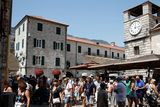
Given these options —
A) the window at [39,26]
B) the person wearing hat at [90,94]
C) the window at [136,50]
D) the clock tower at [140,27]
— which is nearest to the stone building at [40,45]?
the window at [39,26]

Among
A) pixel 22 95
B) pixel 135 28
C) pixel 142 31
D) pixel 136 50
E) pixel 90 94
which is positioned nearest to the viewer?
pixel 22 95

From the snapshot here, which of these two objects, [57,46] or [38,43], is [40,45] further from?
[57,46]

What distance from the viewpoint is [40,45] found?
4025 cm

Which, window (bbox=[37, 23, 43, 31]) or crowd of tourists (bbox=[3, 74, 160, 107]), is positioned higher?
window (bbox=[37, 23, 43, 31])

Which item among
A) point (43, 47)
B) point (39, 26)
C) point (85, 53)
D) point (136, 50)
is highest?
point (39, 26)

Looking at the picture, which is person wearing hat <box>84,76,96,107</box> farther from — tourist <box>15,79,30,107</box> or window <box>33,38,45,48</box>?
window <box>33,38,45,48</box>

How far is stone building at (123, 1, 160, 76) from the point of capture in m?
26.2

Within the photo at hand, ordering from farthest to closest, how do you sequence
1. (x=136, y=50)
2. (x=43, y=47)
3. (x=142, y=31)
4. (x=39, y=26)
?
(x=43, y=47) → (x=39, y=26) → (x=136, y=50) → (x=142, y=31)

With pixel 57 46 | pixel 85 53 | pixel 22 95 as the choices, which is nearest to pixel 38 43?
pixel 57 46

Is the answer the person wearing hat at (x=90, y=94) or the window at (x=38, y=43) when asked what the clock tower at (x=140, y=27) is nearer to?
the window at (x=38, y=43)

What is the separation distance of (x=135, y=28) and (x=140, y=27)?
2.64ft

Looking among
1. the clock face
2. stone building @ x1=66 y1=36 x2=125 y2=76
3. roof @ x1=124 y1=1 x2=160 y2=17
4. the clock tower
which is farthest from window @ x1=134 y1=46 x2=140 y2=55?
stone building @ x1=66 y1=36 x2=125 y2=76

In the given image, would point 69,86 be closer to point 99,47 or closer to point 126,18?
point 126,18

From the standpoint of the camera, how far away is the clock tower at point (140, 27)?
26.9 metres
